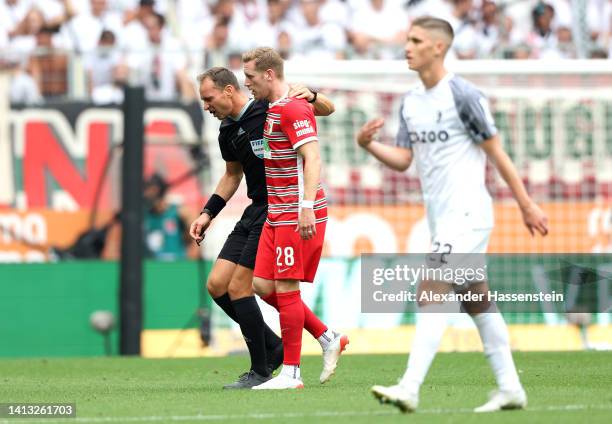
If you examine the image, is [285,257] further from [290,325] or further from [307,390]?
[307,390]

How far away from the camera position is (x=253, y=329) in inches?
378

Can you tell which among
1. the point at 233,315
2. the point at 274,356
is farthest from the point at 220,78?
the point at 274,356

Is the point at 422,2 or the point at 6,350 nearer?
the point at 6,350

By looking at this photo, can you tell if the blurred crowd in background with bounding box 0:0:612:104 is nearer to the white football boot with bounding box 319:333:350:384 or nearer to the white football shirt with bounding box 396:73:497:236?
the white football boot with bounding box 319:333:350:384

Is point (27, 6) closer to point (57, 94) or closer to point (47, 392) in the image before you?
point (57, 94)

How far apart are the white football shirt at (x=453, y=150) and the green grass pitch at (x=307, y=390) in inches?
43.7

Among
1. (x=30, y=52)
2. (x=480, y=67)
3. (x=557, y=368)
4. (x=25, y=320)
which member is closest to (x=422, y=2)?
(x=480, y=67)

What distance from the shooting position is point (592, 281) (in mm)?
13289

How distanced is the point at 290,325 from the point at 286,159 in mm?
1118

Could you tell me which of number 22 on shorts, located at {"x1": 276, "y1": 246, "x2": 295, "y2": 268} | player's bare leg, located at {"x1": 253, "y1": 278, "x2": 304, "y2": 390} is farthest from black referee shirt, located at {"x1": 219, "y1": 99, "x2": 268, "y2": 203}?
player's bare leg, located at {"x1": 253, "y1": 278, "x2": 304, "y2": 390}

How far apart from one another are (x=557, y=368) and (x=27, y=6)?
9.46 metres

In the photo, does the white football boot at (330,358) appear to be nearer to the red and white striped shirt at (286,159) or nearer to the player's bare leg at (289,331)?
the player's bare leg at (289,331)

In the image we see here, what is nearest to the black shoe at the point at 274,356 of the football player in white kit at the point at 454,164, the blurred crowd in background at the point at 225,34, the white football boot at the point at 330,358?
the white football boot at the point at 330,358

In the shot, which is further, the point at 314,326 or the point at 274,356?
the point at 274,356
